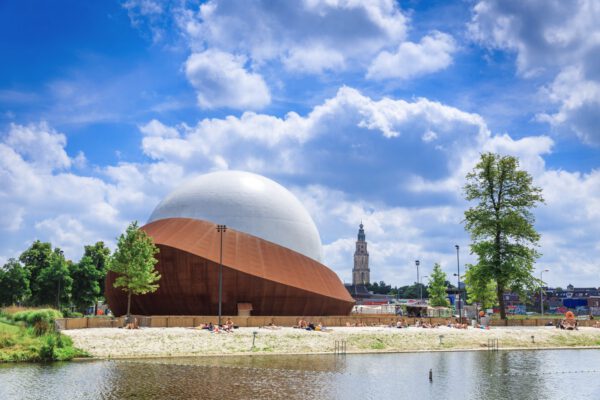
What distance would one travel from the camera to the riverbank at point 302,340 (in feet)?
109

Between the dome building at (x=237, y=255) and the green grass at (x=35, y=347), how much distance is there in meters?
16.0

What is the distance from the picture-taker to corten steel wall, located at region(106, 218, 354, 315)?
47438mm

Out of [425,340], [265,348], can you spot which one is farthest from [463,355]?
[265,348]

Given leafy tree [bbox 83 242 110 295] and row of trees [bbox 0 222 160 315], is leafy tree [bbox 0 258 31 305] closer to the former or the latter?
row of trees [bbox 0 222 160 315]

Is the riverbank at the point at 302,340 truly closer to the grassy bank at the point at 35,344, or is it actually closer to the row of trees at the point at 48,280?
the grassy bank at the point at 35,344

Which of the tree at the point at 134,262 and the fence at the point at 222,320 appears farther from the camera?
the tree at the point at 134,262

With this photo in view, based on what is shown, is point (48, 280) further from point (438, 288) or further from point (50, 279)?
point (438, 288)

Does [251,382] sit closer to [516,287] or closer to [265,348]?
[265,348]

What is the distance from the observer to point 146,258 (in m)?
44.2

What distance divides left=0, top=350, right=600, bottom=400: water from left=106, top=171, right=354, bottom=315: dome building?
1545 centimetres

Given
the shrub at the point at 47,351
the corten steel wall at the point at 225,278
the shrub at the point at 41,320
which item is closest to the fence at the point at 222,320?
the shrub at the point at 41,320

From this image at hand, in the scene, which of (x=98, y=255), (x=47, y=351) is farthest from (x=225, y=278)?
(x=98, y=255)

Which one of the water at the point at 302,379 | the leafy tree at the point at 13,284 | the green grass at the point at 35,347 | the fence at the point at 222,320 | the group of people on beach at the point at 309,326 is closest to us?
the water at the point at 302,379

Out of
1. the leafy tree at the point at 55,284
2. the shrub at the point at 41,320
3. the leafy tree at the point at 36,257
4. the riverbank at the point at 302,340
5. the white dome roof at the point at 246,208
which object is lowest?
the riverbank at the point at 302,340
